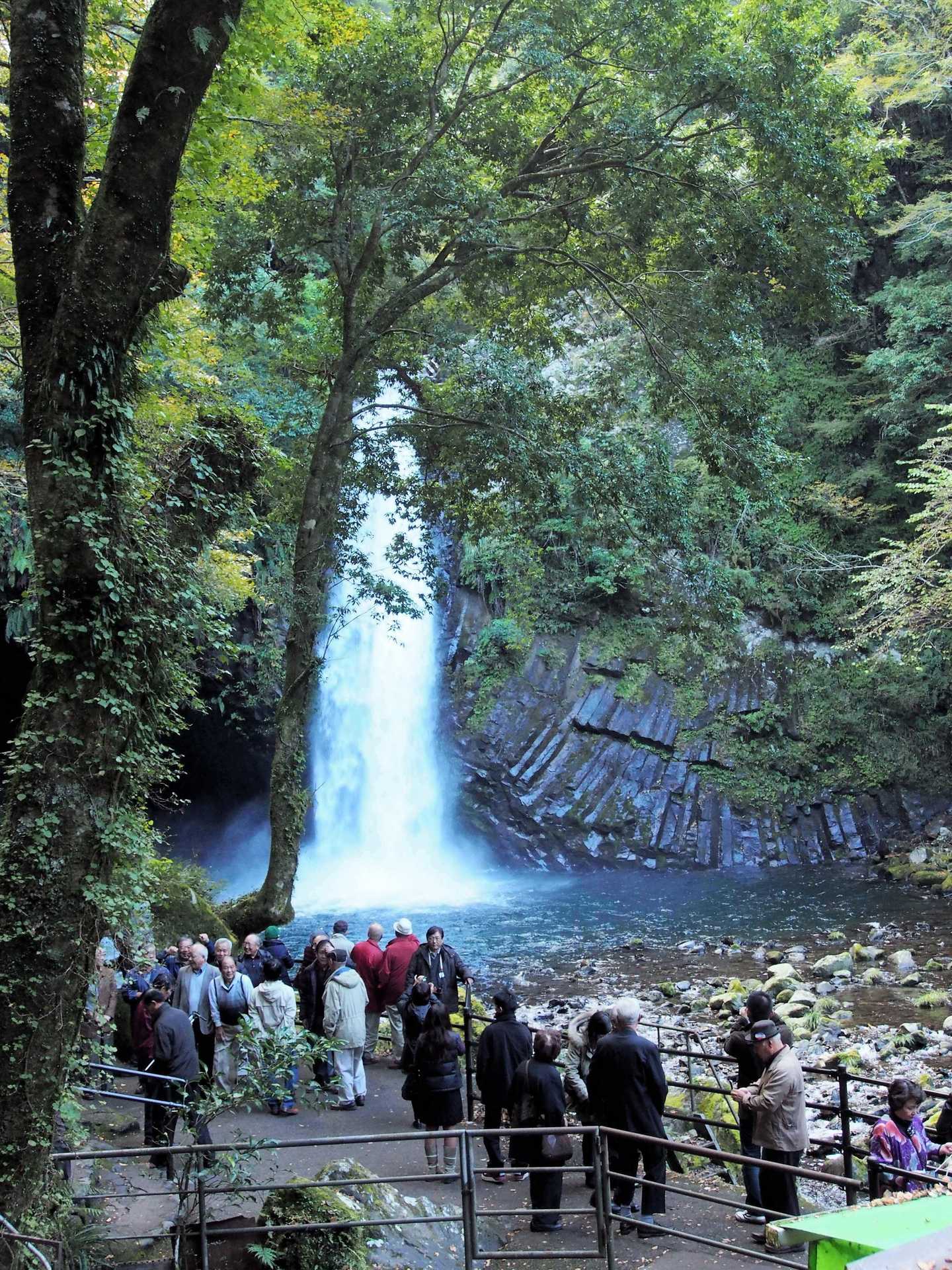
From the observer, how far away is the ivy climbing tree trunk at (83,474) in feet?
17.4

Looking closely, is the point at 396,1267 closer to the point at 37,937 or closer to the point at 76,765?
the point at 37,937

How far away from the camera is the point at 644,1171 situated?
562 centimetres

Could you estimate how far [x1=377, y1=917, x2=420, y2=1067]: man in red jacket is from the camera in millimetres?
8727

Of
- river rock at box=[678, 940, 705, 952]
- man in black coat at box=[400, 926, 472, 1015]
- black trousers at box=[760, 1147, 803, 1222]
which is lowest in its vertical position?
black trousers at box=[760, 1147, 803, 1222]

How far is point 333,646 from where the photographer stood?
26109 mm

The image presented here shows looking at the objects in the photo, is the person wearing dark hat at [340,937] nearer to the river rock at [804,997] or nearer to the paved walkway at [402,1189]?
the paved walkway at [402,1189]

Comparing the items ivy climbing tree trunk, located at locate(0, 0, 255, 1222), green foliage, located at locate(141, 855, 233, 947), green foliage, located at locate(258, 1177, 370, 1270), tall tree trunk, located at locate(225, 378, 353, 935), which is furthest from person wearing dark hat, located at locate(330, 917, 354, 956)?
green foliage, located at locate(258, 1177, 370, 1270)

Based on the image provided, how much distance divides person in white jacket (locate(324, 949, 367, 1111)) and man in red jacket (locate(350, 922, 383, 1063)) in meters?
0.76

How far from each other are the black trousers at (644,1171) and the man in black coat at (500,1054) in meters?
0.77

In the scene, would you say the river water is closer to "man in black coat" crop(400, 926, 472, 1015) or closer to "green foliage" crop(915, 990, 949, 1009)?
"green foliage" crop(915, 990, 949, 1009)

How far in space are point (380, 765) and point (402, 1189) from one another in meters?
20.4

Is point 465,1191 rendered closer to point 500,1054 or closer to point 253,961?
point 500,1054

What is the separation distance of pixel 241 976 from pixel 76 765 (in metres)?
3.06

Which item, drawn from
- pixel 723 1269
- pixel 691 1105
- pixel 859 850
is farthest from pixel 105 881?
pixel 859 850
